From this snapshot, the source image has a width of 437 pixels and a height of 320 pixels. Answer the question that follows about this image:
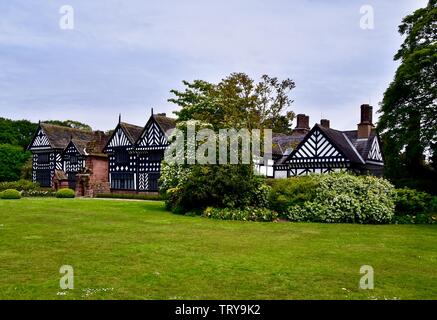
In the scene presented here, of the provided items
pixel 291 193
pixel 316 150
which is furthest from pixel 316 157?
pixel 291 193

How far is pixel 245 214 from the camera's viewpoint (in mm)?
17938

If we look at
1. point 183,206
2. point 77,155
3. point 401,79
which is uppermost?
point 401,79

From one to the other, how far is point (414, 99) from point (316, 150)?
→ 1002cm

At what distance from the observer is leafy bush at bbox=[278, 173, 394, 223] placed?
17172mm

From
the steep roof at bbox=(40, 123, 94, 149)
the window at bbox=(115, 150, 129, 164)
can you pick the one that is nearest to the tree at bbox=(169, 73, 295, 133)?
the window at bbox=(115, 150, 129, 164)

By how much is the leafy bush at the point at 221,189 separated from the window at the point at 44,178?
32.5 metres

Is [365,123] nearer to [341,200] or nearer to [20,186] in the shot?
[341,200]

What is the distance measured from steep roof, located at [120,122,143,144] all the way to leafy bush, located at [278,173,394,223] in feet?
78.6

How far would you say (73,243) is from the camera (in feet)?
33.6

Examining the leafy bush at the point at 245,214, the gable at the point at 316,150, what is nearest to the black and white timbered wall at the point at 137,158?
the gable at the point at 316,150

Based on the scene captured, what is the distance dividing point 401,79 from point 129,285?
19.3m

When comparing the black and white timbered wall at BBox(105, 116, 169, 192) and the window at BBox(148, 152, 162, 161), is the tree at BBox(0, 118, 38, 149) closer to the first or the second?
the black and white timbered wall at BBox(105, 116, 169, 192)
